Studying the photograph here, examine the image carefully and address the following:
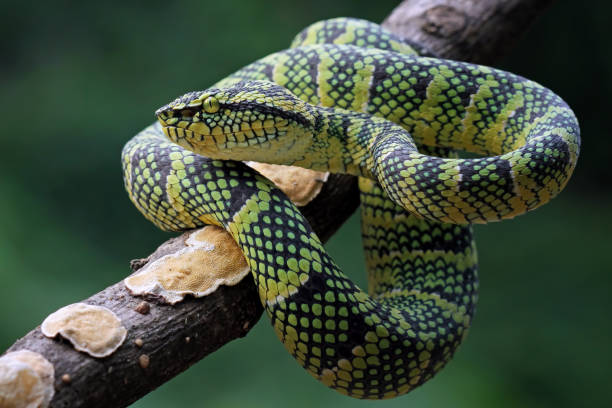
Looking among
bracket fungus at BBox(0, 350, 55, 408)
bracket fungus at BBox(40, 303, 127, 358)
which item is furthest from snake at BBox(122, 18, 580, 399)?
bracket fungus at BBox(0, 350, 55, 408)

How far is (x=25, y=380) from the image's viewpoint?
4.86 feet

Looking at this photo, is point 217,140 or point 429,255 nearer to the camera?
point 217,140

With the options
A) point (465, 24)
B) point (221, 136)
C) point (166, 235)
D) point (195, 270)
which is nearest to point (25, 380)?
point (195, 270)

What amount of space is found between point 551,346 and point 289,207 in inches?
133

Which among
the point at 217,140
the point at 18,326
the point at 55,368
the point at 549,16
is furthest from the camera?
the point at 549,16

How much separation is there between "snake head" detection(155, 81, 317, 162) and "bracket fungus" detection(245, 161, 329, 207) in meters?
0.31

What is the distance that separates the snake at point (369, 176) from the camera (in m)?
1.82

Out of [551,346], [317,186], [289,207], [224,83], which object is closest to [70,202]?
[224,83]

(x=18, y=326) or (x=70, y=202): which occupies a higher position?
(x=70, y=202)

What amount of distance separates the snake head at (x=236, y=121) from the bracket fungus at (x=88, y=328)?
1.98 ft

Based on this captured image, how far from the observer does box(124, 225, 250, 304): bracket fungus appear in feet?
5.90

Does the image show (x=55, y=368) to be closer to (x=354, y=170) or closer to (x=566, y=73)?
(x=354, y=170)

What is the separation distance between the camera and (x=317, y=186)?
237 cm

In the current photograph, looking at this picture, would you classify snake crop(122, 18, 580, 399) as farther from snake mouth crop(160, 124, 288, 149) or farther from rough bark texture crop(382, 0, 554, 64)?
rough bark texture crop(382, 0, 554, 64)
